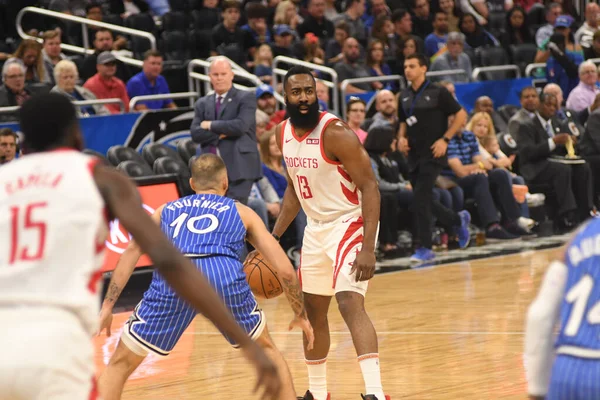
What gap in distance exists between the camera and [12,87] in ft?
41.4

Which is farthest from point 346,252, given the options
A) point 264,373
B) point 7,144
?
point 7,144

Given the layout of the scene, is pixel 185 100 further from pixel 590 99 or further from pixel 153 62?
pixel 590 99

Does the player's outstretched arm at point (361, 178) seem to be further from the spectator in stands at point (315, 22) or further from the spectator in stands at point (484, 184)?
the spectator in stands at point (315, 22)

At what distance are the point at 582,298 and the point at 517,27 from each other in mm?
17322

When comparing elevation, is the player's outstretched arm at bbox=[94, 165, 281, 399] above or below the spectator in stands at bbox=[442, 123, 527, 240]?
above

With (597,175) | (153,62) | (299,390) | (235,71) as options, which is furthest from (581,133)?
(299,390)

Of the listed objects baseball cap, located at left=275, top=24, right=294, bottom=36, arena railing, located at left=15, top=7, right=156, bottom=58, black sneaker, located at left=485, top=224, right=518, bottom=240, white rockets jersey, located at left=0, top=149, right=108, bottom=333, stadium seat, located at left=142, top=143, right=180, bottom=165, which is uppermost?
white rockets jersey, located at left=0, top=149, right=108, bottom=333

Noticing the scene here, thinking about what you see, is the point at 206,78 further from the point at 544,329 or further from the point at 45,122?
the point at 544,329

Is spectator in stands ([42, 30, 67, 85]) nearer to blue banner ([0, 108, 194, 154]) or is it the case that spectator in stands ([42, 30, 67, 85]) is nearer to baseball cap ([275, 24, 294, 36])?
blue banner ([0, 108, 194, 154])

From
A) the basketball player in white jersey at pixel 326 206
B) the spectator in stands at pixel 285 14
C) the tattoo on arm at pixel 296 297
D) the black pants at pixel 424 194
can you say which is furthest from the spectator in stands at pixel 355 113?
the tattoo on arm at pixel 296 297

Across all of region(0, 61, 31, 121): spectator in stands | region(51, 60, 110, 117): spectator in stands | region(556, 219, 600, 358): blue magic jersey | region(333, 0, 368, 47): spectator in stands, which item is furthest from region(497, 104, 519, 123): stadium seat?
region(556, 219, 600, 358): blue magic jersey

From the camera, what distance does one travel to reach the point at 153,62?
14102 millimetres

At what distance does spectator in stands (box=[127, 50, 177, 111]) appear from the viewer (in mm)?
14156

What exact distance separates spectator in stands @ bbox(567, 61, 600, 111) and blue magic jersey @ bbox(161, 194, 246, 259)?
11848mm
